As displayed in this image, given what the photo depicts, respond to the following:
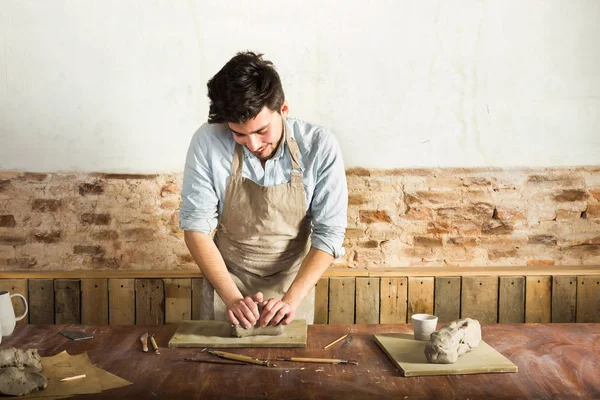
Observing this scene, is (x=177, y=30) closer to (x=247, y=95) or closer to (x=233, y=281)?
(x=247, y=95)

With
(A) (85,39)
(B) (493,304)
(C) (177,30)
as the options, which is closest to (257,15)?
(C) (177,30)

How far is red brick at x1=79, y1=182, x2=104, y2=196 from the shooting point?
3.40m

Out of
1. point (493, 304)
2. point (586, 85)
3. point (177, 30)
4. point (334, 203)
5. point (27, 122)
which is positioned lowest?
point (493, 304)

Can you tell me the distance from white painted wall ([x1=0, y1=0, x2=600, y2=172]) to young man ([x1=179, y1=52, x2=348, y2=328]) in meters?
0.79

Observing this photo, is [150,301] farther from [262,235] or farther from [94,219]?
[262,235]

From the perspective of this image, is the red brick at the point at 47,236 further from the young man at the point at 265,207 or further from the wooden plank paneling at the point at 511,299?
the wooden plank paneling at the point at 511,299

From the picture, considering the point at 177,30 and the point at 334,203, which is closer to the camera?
the point at 334,203

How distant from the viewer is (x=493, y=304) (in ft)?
11.4

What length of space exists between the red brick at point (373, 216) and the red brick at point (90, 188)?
1494 millimetres

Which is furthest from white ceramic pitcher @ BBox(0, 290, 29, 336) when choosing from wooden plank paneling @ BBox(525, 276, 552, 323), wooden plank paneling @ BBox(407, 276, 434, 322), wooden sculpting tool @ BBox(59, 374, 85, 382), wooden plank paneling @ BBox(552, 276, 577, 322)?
wooden plank paneling @ BBox(552, 276, 577, 322)

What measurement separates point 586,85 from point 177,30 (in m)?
2.34

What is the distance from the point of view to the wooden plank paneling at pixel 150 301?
340 centimetres

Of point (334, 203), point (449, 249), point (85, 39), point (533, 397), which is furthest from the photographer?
point (449, 249)

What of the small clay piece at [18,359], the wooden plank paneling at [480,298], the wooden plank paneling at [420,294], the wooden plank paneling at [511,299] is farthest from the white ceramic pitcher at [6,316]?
the wooden plank paneling at [511,299]
